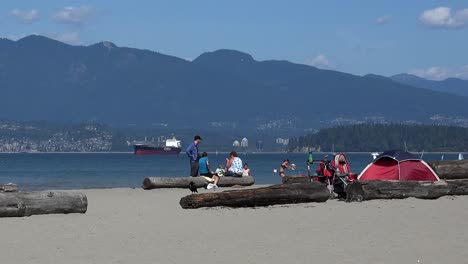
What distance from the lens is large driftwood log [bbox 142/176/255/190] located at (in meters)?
28.5

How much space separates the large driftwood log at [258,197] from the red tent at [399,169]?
17.1ft

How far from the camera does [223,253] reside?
12539mm

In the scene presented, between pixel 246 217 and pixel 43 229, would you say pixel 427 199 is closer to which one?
pixel 246 217

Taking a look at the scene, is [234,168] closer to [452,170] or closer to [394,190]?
[452,170]

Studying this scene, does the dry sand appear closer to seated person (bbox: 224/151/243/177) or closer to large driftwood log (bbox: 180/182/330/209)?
large driftwood log (bbox: 180/182/330/209)

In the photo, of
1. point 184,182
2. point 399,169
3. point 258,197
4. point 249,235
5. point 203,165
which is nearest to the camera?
point 249,235

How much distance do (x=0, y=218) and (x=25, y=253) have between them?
554 centimetres

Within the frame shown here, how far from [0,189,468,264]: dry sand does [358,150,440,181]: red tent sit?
4476 mm

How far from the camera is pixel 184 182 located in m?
29.5

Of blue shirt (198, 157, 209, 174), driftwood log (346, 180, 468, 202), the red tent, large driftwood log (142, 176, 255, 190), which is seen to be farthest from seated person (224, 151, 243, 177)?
driftwood log (346, 180, 468, 202)

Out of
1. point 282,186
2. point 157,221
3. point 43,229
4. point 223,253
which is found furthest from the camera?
point 282,186

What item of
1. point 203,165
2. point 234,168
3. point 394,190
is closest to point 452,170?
point 394,190

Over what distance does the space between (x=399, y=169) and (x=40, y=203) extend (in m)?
12.0

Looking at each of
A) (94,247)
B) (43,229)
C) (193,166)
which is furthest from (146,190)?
(94,247)
